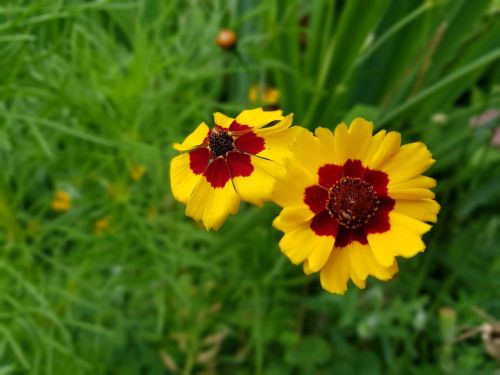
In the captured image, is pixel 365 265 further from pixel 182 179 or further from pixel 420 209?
pixel 182 179

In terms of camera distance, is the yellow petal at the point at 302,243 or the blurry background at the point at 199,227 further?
the blurry background at the point at 199,227

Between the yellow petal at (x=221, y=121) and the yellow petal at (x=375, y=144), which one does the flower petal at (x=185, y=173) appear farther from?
the yellow petal at (x=375, y=144)

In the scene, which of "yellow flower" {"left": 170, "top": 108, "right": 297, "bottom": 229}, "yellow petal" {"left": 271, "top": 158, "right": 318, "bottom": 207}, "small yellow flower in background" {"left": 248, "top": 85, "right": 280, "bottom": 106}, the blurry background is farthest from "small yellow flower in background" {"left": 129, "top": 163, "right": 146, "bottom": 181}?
"yellow petal" {"left": 271, "top": 158, "right": 318, "bottom": 207}

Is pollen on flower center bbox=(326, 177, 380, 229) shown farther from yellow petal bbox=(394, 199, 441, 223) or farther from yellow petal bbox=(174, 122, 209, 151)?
yellow petal bbox=(174, 122, 209, 151)

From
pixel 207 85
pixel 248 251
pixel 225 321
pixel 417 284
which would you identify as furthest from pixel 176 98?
pixel 417 284

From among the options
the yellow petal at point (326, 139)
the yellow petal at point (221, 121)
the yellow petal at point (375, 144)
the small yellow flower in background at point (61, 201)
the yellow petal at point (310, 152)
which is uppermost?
the small yellow flower in background at point (61, 201)

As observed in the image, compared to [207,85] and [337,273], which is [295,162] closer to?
[337,273]

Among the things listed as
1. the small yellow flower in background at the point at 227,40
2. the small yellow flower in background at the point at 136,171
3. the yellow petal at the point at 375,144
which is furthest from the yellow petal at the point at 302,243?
the small yellow flower in background at the point at 136,171
